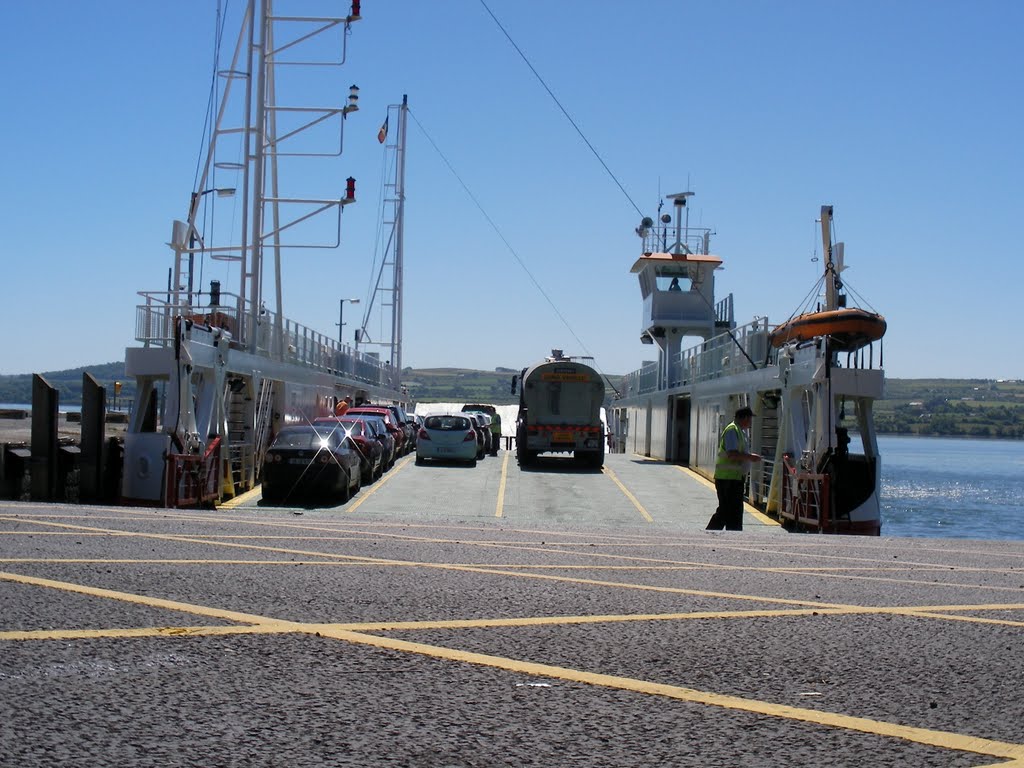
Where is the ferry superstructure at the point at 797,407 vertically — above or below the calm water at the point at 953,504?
above

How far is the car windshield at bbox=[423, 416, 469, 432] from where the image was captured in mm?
28984

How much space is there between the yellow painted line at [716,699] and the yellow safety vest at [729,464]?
358 inches

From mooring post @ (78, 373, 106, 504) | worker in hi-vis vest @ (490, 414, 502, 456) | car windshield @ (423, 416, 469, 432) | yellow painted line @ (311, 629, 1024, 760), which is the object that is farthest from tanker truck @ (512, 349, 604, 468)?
yellow painted line @ (311, 629, 1024, 760)

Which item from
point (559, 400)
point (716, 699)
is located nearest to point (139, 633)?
point (716, 699)

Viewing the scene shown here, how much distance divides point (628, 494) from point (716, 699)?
19307 millimetres

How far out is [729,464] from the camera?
14.0m

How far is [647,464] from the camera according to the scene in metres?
33.1

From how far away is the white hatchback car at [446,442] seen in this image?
28672 mm

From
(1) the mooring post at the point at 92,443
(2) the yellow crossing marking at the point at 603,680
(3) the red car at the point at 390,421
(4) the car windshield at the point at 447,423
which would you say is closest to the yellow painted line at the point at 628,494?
(4) the car windshield at the point at 447,423

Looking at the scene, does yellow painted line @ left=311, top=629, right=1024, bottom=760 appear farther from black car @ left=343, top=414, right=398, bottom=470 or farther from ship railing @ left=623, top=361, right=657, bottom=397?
ship railing @ left=623, top=361, right=657, bottom=397

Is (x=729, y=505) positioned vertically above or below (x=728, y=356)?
below

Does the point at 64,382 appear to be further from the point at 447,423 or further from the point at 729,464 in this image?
the point at 729,464

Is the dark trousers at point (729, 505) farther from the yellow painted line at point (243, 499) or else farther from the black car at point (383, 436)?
the black car at point (383, 436)

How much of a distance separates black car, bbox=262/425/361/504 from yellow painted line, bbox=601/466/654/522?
18.3ft
